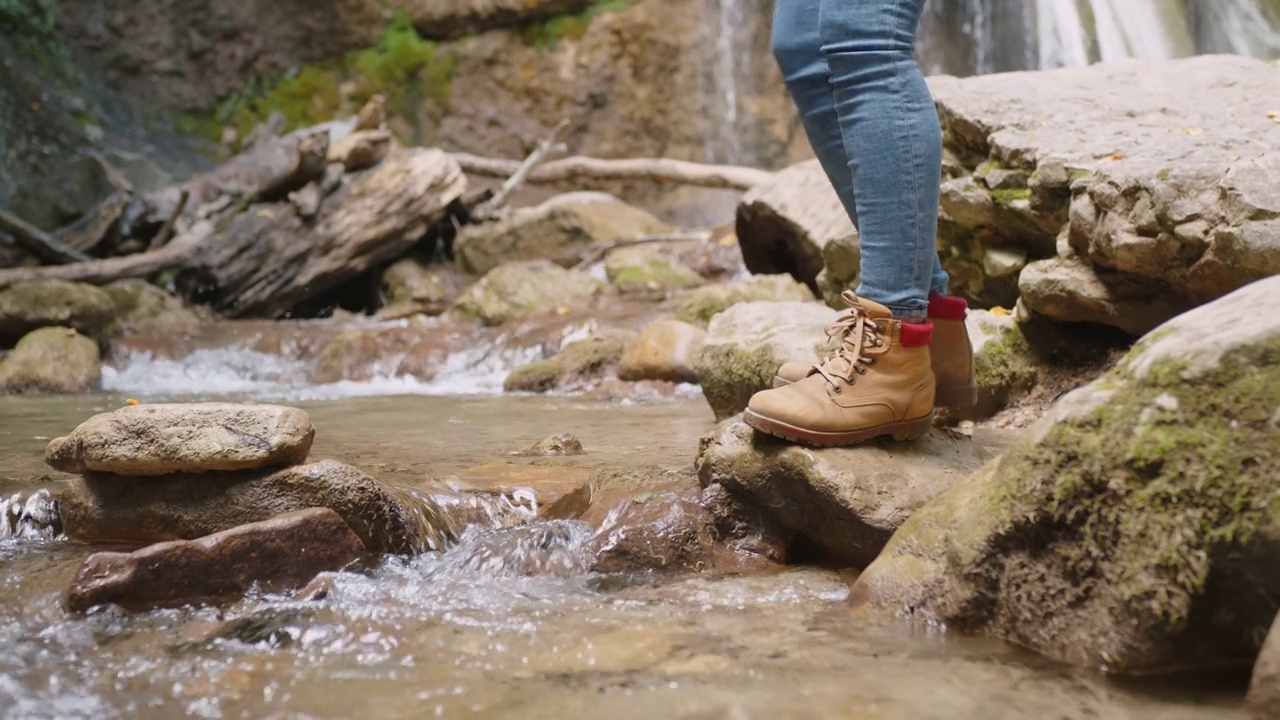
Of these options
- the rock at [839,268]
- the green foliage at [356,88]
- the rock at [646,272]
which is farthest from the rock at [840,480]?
the green foliage at [356,88]

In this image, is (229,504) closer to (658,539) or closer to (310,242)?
→ (658,539)

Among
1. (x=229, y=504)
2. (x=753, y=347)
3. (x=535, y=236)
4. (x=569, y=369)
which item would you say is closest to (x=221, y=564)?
Answer: (x=229, y=504)

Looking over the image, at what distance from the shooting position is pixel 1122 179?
124 inches

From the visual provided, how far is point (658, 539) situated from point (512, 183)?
924 cm

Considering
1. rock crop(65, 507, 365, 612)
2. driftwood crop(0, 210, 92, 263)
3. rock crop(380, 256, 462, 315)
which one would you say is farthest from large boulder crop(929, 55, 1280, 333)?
driftwood crop(0, 210, 92, 263)

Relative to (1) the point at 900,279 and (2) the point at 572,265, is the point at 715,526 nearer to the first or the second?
(1) the point at 900,279

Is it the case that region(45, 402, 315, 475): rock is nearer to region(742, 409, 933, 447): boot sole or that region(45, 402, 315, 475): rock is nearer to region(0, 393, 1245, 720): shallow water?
region(0, 393, 1245, 720): shallow water

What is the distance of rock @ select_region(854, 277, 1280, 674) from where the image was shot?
1.54 meters

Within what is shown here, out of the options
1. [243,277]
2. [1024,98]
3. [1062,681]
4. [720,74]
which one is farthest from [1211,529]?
[720,74]

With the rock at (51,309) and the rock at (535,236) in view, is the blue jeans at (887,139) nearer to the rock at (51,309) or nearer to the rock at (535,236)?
the rock at (51,309)

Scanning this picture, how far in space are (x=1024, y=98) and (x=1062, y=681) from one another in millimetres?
3056

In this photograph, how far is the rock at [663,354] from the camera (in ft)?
19.7

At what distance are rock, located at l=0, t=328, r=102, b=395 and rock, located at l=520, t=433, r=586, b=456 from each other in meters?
4.49

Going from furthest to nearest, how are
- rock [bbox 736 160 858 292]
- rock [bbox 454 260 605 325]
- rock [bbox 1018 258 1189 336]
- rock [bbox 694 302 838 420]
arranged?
rock [bbox 454 260 605 325]
rock [bbox 736 160 858 292]
rock [bbox 694 302 838 420]
rock [bbox 1018 258 1189 336]
